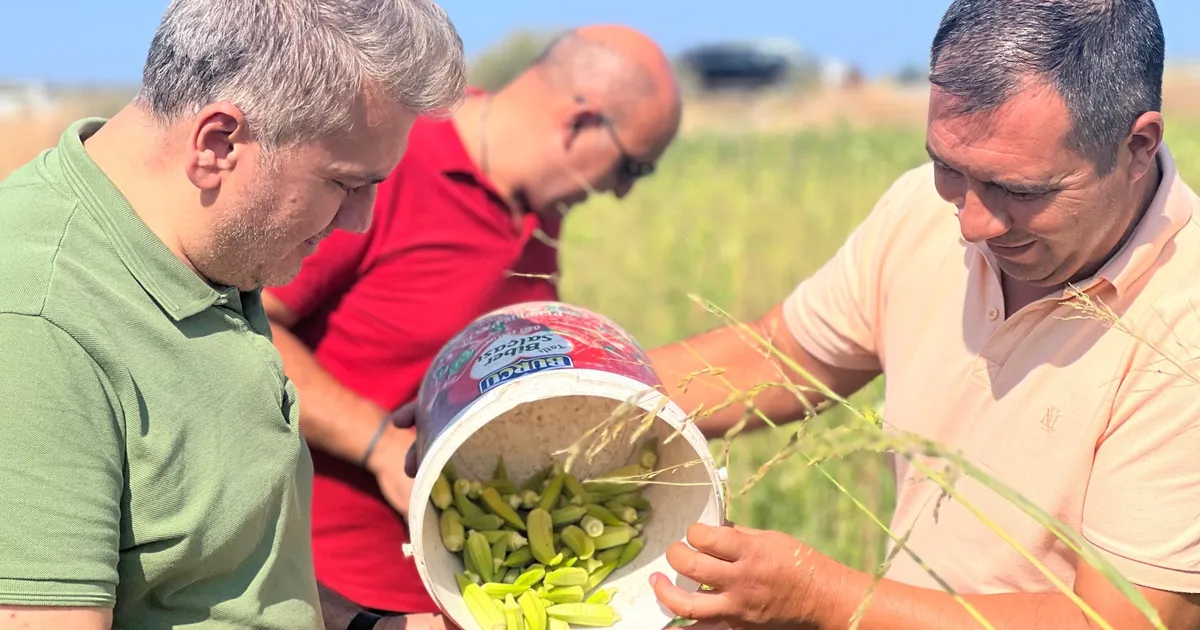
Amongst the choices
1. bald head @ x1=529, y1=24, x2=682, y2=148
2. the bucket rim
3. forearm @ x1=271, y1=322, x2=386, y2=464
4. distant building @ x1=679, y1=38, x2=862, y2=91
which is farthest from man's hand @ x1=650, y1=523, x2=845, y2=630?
distant building @ x1=679, y1=38, x2=862, y2=91

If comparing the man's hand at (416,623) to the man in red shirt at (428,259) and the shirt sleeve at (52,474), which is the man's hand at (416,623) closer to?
the man in red shirt at (428,259)

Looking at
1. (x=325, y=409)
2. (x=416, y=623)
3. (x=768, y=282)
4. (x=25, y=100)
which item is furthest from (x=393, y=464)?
(x=25, y=100)

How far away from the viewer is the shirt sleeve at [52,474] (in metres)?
1.32

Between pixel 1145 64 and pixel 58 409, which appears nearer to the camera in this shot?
pixel 58 409

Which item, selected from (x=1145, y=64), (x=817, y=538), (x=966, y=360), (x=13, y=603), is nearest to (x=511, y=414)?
(x=966, y=360)

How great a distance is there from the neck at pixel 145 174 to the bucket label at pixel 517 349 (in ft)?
1.86

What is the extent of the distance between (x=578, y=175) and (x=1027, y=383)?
1.48m

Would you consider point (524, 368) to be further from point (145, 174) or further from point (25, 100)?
point (25, 100)

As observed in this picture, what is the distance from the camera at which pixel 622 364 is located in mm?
1876

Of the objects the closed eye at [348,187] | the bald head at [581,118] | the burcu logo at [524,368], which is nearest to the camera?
the closed eye at [348,187]

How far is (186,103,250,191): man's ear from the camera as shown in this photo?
155cm

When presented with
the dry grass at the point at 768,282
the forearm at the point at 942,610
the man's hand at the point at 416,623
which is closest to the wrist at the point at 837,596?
the forearm at the point at 942,610

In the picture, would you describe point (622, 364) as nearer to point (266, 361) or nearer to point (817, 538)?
point (266, 361)

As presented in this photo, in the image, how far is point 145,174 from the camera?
1.60 m
